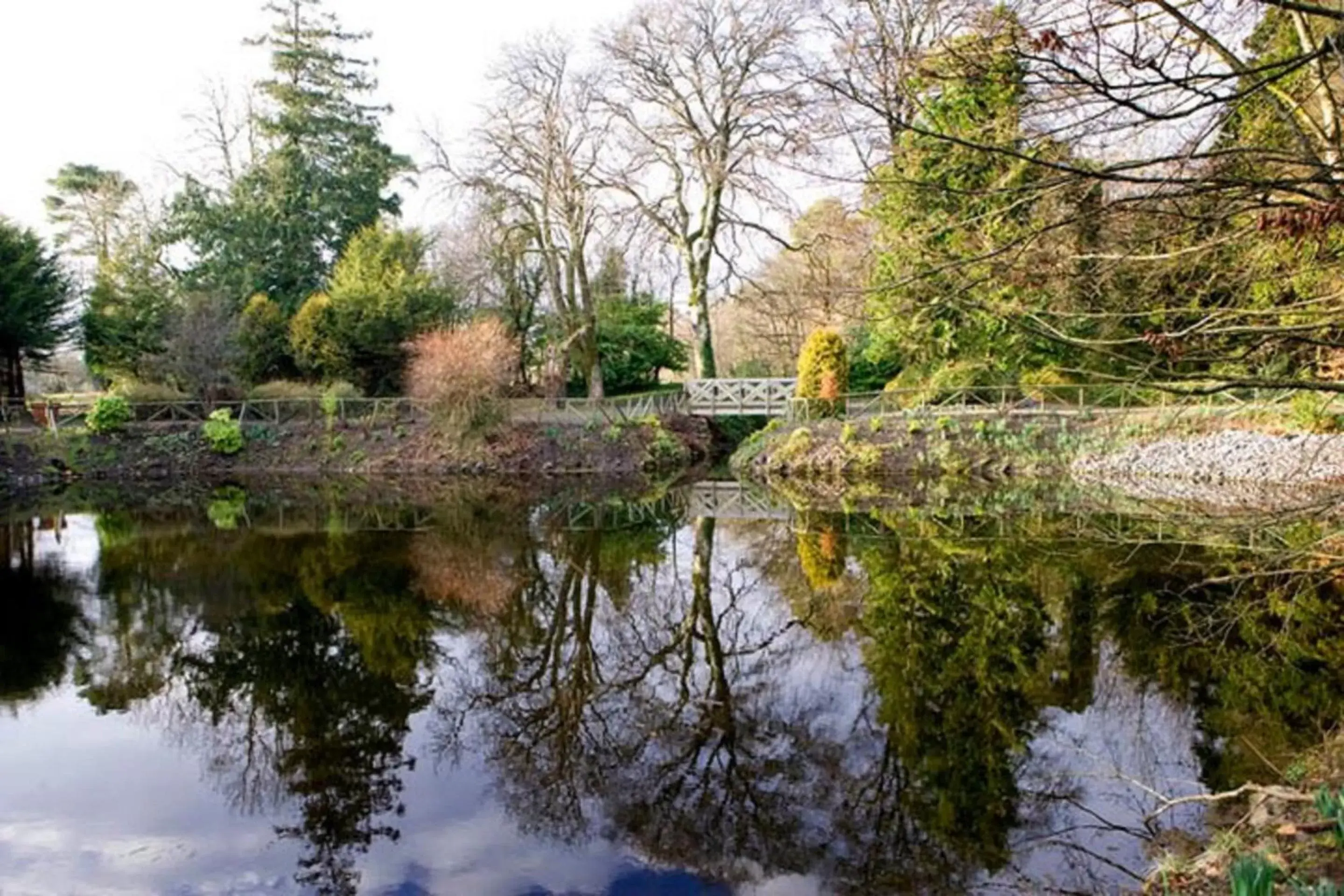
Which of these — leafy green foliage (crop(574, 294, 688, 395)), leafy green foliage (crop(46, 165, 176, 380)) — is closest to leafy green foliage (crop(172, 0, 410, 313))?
leafy green foliage (crop(46, 165, 176, 380))

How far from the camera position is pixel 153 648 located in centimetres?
854

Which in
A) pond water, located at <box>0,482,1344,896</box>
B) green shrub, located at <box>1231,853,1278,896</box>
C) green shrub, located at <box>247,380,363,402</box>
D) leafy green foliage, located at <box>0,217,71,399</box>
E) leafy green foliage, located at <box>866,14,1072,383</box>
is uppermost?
leafy green foliage, located at <box>0,217,71,399</box>

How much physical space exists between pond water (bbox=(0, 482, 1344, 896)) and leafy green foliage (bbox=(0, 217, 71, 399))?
17219 millimetres

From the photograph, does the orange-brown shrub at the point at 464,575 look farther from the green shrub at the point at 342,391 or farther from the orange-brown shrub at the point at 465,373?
the green shrub at the point at 342,391

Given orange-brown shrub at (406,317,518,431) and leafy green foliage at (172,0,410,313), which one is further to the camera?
leafy green foliage at (172,0,410,313)

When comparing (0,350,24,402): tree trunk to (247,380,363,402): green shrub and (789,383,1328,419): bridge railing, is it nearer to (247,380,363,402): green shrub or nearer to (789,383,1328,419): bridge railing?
(247,380,363,402): green shrub

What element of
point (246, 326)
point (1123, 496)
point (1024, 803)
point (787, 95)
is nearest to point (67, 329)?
point (246, 326)

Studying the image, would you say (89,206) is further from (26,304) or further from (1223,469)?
(1223,469)

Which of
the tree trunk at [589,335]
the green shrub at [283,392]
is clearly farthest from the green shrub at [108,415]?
the tree trunk at [589,335]

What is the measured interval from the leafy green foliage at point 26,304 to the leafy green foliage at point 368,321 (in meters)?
6.87

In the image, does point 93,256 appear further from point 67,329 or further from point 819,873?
point 819,873

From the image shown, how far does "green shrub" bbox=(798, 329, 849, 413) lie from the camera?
21938mm

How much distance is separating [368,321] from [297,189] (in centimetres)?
859

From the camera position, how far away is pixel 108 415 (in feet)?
77.6
